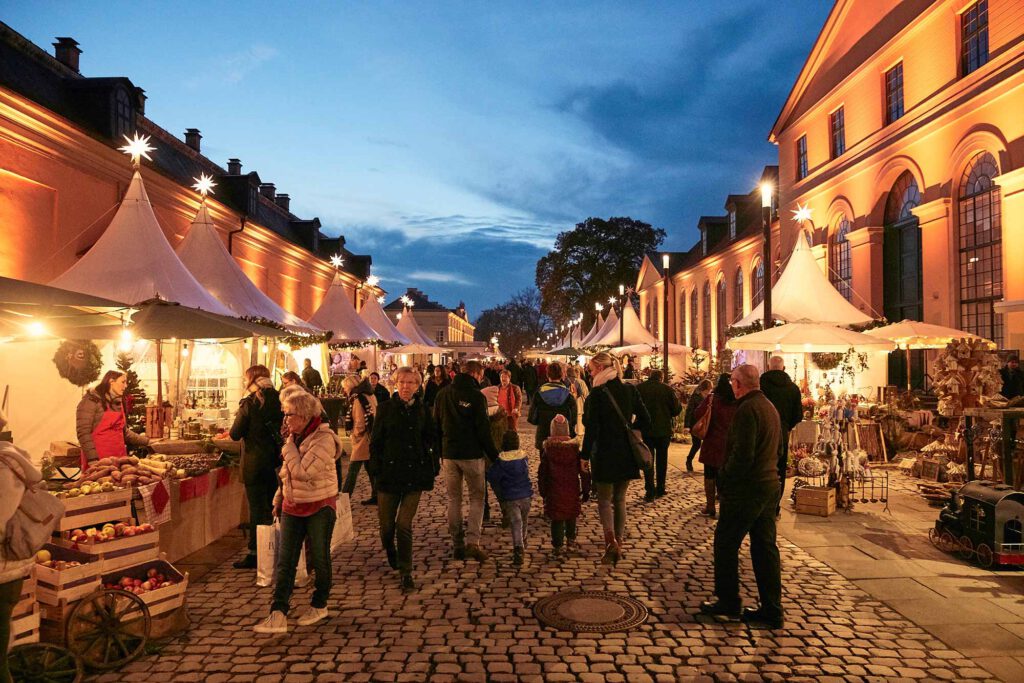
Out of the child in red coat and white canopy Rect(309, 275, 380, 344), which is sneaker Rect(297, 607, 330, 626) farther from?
white canopy Rect(309, 275, 380, 344)

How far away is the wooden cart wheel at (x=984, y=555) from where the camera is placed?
6438 millimetres

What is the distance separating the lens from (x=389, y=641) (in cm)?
486

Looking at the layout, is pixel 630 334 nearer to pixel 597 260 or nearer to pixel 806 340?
pixel 806 340

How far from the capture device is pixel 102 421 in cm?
727

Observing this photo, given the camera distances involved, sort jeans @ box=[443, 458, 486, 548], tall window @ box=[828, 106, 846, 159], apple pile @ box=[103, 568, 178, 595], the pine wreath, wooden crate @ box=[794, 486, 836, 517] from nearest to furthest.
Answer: apple pile @ box=[103, 568, 178, 595]
jeans @ box=[443, 458, 486, 548]
wooden crate @ box=[794, 486, 836, 517]
the pine wreath
tall window @ box=[828, 106, 846, 159]

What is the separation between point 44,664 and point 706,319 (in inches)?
1446

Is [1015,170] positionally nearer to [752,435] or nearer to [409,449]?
[752,435]

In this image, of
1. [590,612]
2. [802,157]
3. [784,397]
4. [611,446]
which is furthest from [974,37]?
[590,612]

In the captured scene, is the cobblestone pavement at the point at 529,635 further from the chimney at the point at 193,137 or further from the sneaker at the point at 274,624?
the chimney at the point at 193,137

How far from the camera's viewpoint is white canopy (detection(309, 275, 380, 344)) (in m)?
21.4

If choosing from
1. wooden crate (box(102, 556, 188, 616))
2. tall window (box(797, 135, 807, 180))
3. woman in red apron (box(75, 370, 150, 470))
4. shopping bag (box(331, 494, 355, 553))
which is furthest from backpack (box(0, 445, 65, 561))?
tall window (box(797, 135, 807, 180))

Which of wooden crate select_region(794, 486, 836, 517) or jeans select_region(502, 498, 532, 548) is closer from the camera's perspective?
jeans select_region(502, 498, 532, 548)

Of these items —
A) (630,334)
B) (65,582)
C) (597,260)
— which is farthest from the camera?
(597,260)

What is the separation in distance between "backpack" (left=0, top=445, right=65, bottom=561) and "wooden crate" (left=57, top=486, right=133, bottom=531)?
6.09 ft
